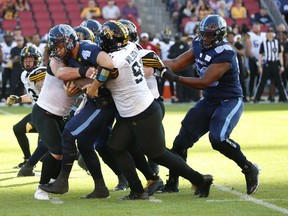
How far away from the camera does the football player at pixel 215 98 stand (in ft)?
25.6

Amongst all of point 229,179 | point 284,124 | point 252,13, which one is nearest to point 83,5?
point 252,13

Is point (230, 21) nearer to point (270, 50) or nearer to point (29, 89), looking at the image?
point (270, 50)

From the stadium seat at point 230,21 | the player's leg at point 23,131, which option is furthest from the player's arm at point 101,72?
the stadium seat at point 230,21

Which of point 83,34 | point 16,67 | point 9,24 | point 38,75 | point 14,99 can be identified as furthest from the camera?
point 9,24

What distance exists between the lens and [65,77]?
754 cm

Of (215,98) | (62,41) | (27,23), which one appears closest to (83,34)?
(62,41)

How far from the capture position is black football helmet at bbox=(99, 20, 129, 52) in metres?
7.40

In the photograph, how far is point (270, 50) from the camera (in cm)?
2033

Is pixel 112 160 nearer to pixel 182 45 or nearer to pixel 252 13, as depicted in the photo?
pixel 182 45

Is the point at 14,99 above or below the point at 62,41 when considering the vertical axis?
below

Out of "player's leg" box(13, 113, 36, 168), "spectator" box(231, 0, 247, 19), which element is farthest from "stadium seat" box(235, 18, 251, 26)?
"player's leg" box(13, 113, 36, 168)

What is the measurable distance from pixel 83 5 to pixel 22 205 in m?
17.8

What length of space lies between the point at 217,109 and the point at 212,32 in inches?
27.3

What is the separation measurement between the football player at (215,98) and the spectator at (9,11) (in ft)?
52.5
